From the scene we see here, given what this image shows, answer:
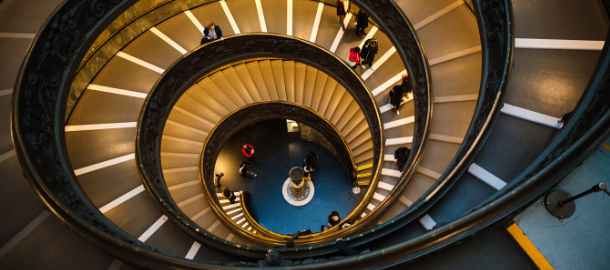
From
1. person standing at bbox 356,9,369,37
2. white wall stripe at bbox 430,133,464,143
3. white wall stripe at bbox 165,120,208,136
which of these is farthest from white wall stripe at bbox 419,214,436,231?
white wall stripe at bbox 165,120,208,136

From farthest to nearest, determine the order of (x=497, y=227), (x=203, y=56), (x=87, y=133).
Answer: (x=203, y=56), (x=87, y=133), (x=497, y=227)

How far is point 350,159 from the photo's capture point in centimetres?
1247

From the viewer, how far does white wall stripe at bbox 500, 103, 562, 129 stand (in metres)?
4.61

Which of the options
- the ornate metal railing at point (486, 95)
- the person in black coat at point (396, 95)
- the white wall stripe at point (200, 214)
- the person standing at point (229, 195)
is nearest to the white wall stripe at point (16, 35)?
the white wall stripe at point (200, 214)

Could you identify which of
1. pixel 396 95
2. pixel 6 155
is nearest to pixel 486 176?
pixel 396 95

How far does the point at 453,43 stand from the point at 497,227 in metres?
5.78

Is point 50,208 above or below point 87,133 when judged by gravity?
below

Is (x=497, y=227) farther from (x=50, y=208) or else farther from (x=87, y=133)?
(x=87, y=133)

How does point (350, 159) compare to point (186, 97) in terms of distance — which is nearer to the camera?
point (186, 97)

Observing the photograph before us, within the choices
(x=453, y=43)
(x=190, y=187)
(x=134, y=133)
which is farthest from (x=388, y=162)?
(x=134, y=133)

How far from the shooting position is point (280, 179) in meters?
13.9

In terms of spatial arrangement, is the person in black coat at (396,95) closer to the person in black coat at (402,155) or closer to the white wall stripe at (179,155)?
the person in black coat at (402,155)

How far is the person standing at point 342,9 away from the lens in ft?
33.3

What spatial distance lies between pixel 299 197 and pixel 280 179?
137 cm
